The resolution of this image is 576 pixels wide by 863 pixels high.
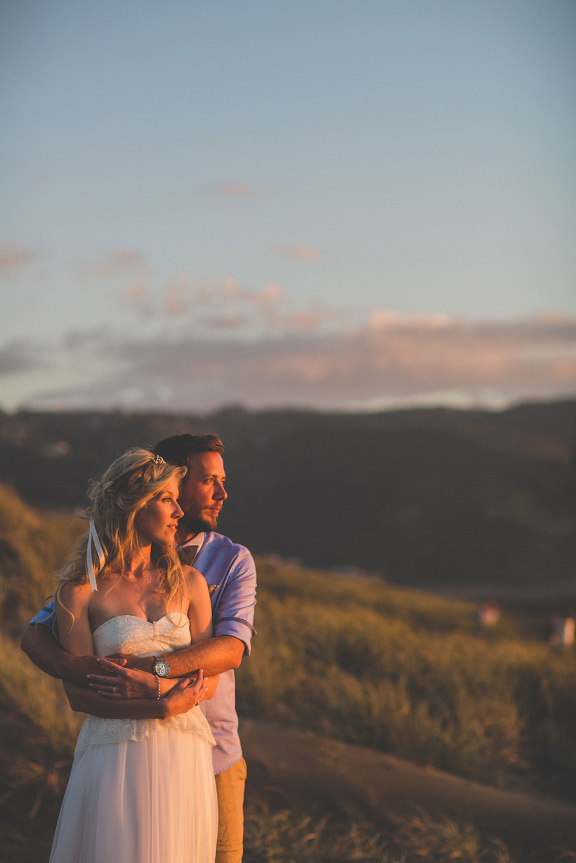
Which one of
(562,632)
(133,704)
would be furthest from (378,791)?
(562,632)

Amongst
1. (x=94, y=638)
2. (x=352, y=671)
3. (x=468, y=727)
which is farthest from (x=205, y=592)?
(x=352, y=671)

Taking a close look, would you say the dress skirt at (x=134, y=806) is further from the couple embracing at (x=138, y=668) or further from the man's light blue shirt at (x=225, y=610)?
the man's light blue shirt at (x=225, y=610)

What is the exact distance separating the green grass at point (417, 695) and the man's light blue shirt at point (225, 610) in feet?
12.5

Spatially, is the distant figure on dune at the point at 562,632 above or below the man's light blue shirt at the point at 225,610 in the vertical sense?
below

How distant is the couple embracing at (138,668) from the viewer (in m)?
2.45

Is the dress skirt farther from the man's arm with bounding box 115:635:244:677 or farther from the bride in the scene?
the man's arm with bounding box 115:635:244:677

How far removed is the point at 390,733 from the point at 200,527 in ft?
14.3

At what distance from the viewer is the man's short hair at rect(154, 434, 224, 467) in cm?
283

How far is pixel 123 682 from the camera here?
244 cm

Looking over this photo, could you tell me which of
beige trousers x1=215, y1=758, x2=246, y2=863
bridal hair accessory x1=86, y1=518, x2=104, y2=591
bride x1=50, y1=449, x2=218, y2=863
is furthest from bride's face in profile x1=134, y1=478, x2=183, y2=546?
beige trousers x1=215, y1=758, x2=246, y2=863

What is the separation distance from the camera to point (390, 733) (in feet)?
21.0

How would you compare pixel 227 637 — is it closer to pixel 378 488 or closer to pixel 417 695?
pixel 417 695

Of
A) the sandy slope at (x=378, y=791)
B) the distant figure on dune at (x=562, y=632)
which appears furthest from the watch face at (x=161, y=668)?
the distant figure on dune at (x=562, y=632)

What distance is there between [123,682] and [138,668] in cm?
8
